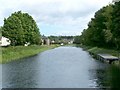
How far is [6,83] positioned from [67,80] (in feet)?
19.0

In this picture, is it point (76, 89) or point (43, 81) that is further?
point (43, 81)

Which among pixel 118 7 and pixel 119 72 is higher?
pixel 118 7

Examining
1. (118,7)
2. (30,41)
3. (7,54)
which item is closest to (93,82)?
(118,7)

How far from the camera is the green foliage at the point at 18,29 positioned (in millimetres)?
98312

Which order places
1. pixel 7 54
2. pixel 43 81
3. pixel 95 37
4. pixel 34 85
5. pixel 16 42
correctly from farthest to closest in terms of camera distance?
pixel 16 42
pixel 95 37
pixel 7 54
pixel 43 81
pixel 34 85

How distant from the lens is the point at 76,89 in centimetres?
2734

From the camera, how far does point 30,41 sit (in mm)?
112625

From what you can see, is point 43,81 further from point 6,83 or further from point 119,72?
point 119,72

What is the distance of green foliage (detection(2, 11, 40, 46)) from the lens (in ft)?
323

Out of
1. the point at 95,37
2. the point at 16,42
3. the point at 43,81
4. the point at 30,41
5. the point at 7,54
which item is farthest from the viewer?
the point at 30,41

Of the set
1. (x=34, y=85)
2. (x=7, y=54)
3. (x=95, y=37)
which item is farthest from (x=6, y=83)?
(x=95, y=37)

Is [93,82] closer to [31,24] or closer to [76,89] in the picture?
[76,89]

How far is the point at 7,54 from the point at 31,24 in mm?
53807

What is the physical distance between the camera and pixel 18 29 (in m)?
98.4
